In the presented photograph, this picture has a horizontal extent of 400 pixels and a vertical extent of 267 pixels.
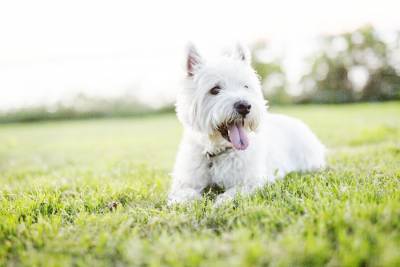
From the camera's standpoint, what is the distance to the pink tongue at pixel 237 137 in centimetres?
458

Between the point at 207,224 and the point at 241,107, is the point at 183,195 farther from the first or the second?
the point at 241,107

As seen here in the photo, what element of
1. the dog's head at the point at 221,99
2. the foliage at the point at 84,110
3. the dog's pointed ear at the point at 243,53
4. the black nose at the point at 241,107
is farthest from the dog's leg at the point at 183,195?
the foliage at the point at 84,110

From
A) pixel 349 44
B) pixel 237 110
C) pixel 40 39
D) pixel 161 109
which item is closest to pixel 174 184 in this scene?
pixel 237 110

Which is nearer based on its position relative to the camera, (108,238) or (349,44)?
(108,238)

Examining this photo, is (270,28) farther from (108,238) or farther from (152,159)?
(108,238)

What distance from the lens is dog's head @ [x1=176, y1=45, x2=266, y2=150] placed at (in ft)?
14.7

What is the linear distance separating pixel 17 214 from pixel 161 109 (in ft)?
75.9

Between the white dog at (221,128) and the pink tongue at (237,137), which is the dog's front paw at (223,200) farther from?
the pink tongue at (237,137)

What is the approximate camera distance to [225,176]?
4719mm

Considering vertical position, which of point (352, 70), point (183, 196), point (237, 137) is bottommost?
point (183, 196)

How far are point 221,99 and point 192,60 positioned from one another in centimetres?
71

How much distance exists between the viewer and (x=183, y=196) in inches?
175

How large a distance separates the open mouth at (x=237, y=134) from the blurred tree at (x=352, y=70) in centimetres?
2384

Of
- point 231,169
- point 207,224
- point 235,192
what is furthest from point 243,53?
point 207,224
